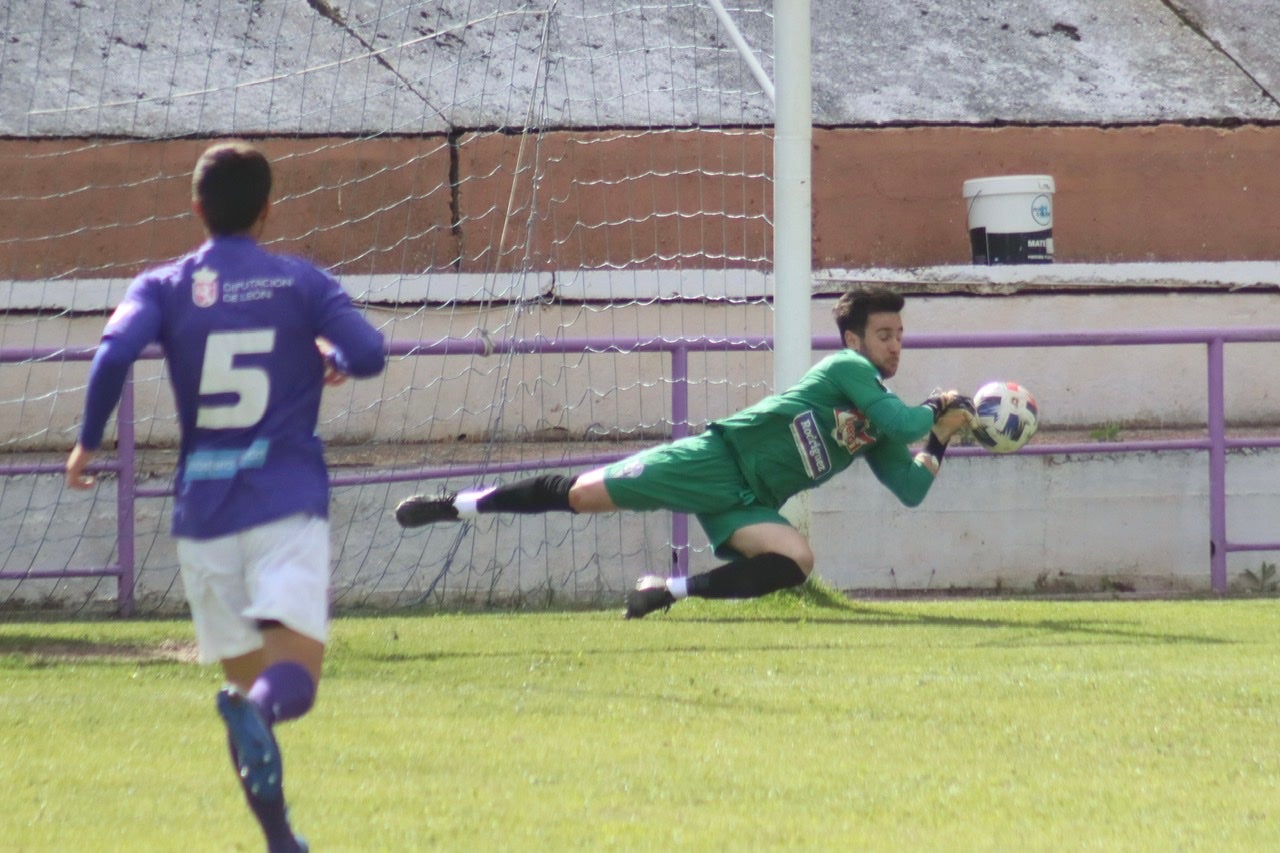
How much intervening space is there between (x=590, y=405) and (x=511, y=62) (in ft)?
12.2

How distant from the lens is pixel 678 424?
31.7 feet

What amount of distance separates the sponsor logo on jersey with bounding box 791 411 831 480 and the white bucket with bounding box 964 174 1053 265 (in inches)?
223

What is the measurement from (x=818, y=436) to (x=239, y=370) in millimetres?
3773

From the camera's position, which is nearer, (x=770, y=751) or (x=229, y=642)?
(x=229, y=642)

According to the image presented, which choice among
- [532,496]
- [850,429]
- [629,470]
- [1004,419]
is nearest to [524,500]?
[532,496]

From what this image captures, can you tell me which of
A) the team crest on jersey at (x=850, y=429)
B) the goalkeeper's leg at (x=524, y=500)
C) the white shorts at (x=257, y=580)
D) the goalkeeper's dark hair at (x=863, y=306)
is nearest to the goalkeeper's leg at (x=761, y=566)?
the team crest on jersey at (x=850, y=429)

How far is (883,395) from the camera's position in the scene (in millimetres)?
7105

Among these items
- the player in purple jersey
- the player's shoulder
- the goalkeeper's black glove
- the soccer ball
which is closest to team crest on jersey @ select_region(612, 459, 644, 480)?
the player's shoulder

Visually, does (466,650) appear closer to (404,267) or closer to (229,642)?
(229,642)

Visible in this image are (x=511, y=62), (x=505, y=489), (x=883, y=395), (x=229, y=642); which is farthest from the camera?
(x=511, y=62)

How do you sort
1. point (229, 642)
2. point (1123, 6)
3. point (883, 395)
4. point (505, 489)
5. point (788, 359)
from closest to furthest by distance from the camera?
point (229, 642)
point (883, 395)
point (505, 489)
point (788, 359)
point (1123, 6)

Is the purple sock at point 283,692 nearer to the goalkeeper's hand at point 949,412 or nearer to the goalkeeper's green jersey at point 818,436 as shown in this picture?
the goalkeeper's green jersey at point 818,436

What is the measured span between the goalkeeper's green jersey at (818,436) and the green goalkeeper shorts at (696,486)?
0.19 feet

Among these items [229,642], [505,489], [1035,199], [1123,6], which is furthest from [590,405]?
[229,642]
